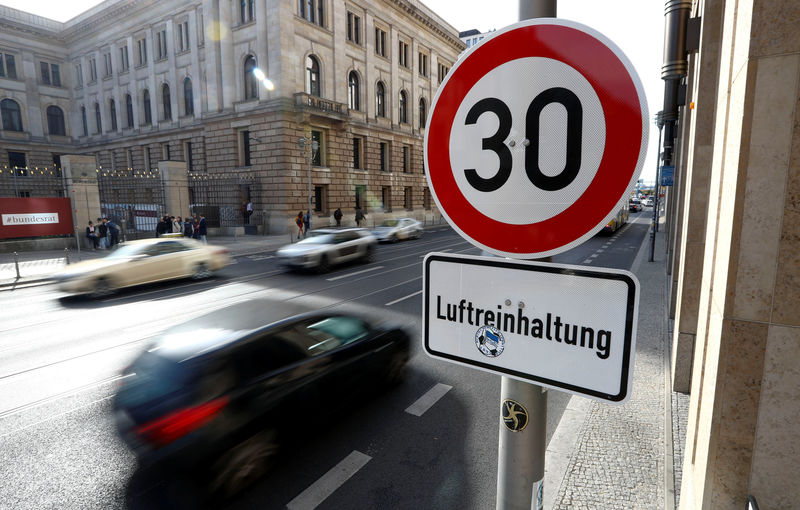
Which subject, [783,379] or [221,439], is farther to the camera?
[221,439]

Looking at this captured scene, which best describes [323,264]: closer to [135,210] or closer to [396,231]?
[396,231]

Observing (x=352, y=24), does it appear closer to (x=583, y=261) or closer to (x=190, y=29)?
(x=190, y=29)

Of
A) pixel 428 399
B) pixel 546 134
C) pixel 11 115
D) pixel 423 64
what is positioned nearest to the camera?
pixel 546 134

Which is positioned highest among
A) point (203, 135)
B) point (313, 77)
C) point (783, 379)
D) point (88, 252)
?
point (313, 77)

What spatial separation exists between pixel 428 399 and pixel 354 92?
36.6 m

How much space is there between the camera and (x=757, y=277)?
5.99 feet

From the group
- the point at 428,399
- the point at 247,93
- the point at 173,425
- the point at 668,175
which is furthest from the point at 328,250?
the point at 247,93

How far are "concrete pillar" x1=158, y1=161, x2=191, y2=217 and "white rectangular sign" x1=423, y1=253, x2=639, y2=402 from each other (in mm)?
29499

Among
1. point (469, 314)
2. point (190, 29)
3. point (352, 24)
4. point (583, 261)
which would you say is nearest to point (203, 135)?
point (190, 29)

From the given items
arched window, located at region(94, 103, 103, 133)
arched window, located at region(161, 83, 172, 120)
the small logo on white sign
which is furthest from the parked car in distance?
arched window, located at region(94, 103, 103, 133)

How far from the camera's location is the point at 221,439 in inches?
153

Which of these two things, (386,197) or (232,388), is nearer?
(232,388)

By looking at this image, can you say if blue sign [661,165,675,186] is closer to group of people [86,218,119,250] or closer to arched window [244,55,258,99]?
group of people [86,218,119,250]

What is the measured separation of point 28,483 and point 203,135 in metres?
36.6
